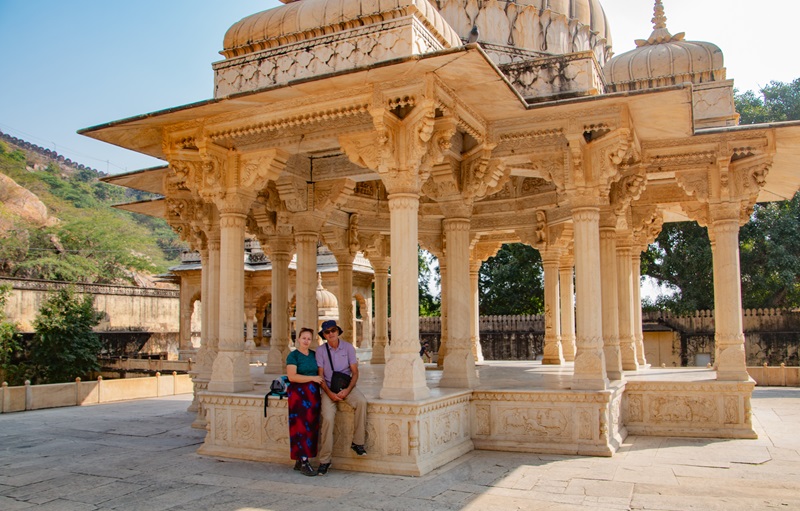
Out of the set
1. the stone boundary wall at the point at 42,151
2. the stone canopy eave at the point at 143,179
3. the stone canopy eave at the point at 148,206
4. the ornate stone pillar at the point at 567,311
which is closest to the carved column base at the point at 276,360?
the stone canopy eave at the point at 148,206

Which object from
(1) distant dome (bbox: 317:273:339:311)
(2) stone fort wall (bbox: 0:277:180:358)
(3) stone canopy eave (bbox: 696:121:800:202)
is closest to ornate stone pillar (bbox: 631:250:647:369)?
(3) stone canopy eave (bbox: 696:121:800:202)

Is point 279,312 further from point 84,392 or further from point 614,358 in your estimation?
point 84,392

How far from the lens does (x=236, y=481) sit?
7.12 m

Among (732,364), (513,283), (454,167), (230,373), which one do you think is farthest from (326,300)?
(732,364)

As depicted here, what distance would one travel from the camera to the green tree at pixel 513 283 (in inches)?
1267

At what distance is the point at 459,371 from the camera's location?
8.99 metres

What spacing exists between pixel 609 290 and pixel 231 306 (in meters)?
6.06

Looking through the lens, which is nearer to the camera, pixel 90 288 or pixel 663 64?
pixel 663 64

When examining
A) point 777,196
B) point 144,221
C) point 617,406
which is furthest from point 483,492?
point 144,221

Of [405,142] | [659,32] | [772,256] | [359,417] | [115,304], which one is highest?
[659,32]

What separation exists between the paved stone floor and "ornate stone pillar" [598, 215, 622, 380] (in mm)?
1424

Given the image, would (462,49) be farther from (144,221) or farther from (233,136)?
(144,221)

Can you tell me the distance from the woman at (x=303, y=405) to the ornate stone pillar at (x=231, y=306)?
1.67 meters

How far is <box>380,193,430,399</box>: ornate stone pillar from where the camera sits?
24.4 ft
